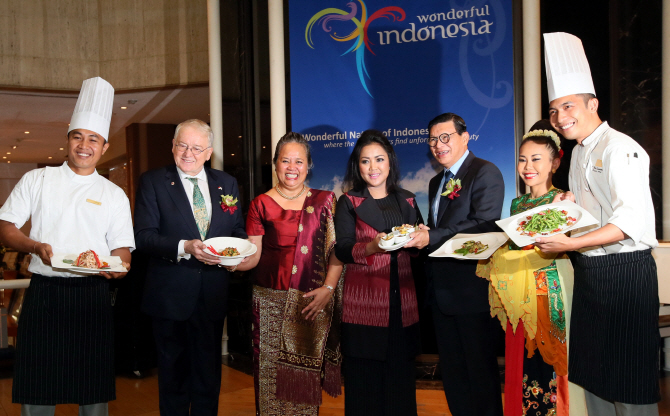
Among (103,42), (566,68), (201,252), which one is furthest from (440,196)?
(103,42)

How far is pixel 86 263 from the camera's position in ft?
7.22

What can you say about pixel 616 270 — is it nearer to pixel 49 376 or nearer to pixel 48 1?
pixel 49 376

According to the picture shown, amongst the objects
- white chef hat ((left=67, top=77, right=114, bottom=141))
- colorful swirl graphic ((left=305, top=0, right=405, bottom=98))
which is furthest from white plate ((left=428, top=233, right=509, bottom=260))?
colorful swirl graphic ((left=305, top=0, right=405, bottom=98))

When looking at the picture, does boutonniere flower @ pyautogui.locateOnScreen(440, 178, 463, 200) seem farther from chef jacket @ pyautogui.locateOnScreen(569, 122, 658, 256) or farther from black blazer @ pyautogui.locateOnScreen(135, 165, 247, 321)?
black blazer @ pyautogui.locateOnScreen(135, 165, 247, 321)

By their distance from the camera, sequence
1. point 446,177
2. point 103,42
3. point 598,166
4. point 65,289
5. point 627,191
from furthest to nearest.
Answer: point 103,42 < point 446,177 < point 65,289 < point 598,166 < point 627,191

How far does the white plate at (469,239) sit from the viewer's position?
2.21m

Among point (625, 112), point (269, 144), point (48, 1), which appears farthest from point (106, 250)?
point (48, 1)

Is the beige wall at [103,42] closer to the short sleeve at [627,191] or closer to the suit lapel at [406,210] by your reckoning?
the suit lapel at [406,210]

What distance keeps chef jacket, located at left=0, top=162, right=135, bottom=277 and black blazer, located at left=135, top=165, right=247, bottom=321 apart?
7.2 inches

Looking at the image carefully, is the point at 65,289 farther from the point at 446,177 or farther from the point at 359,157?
the point at 446,177

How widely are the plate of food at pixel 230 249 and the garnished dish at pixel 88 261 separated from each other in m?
0.46

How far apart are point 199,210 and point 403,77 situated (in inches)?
76.0

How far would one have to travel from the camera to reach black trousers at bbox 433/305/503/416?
2.37 meters

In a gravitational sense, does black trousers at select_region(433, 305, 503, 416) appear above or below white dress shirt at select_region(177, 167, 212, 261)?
below
